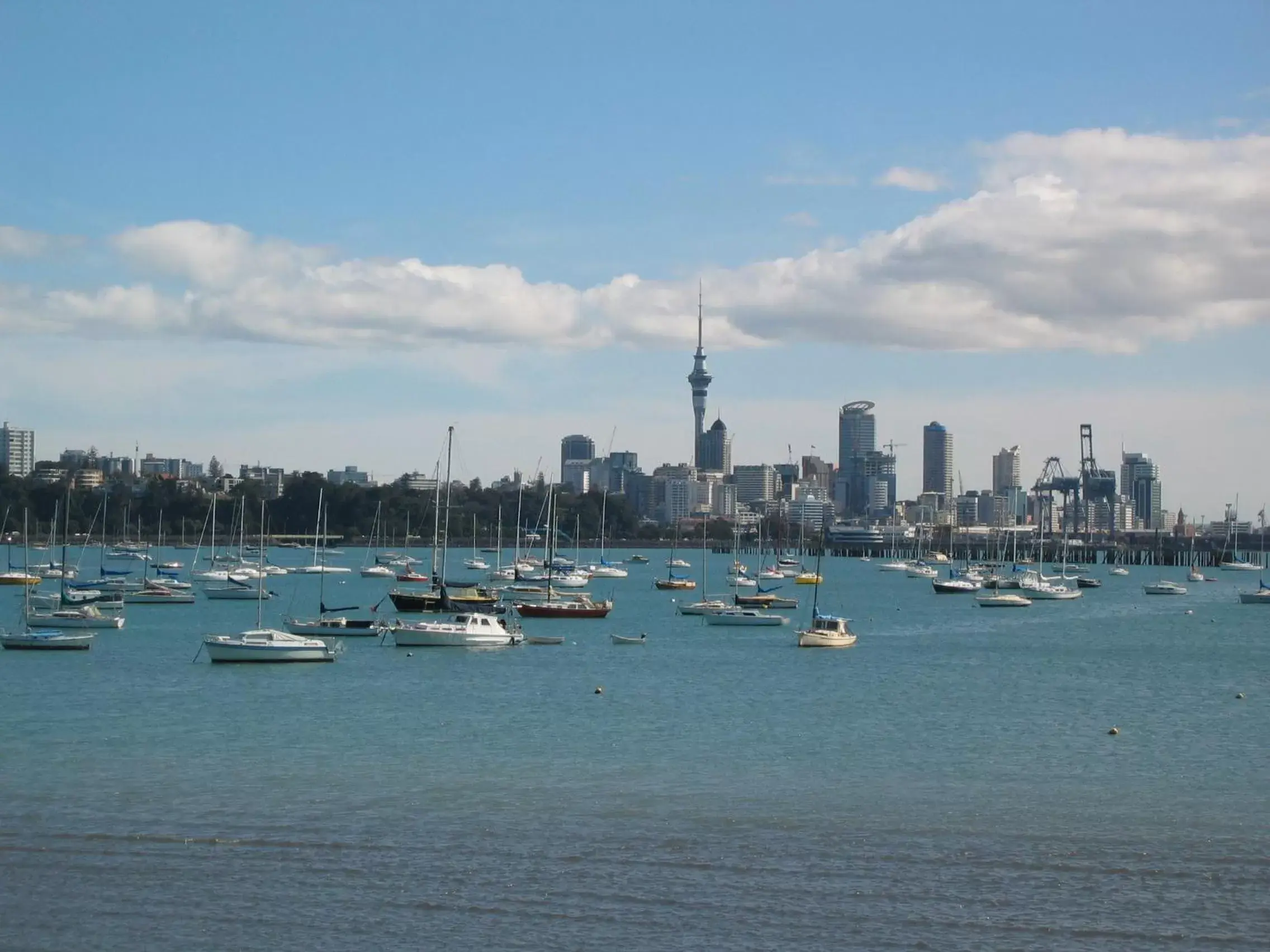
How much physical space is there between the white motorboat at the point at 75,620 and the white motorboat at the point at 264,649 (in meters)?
17.0

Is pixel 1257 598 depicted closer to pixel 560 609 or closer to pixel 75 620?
pixel 560 609

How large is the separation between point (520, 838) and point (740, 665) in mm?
35100

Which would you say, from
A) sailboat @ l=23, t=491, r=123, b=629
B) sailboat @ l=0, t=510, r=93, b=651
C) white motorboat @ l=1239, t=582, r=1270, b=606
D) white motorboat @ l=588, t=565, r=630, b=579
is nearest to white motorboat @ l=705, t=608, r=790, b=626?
sailboat @ l=23, t=491, r=123, b=629

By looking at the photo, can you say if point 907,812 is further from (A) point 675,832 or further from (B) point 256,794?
(B) point 256,794

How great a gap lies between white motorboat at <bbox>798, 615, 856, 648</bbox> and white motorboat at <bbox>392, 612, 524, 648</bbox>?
12.6 meters

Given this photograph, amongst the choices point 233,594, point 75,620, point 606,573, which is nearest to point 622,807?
point 75,620

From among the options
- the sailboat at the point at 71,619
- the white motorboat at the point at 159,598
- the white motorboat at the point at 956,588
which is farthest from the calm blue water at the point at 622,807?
the white motorboat at the point at 956,588

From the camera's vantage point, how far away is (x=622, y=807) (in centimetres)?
2952

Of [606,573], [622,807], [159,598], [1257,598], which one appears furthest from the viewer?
[606,573]

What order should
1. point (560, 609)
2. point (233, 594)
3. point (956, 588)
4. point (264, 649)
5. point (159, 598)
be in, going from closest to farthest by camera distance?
point (264, 649)
point (560, 609)
point (159, 598)
point (233, 594)
point (956, 588)

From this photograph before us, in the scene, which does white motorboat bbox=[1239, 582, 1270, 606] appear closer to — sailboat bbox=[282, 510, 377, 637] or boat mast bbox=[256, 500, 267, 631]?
boat mast bbox=[256, 500, 267, 631]

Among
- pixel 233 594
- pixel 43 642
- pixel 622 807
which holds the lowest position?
pixel 622 807

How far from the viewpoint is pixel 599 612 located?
83125 millimetres

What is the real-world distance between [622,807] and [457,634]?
111ft
